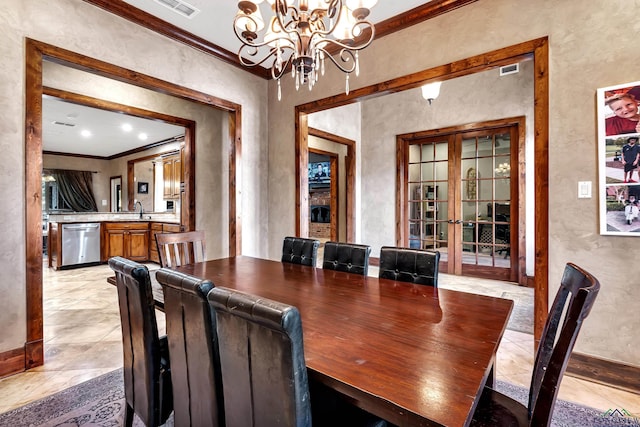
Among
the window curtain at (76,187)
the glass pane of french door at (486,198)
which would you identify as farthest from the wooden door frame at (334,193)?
the window curtain at (76,187)

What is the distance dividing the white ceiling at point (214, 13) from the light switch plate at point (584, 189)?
1910 mm

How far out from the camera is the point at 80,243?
5.63 metres

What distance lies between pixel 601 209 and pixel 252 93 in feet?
12.0

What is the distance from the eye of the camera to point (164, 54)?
3.06 meters

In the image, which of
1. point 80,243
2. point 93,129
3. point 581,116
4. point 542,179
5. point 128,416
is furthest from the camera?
point 93,129

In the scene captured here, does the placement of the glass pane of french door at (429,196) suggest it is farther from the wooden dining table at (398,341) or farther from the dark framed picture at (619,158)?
the wooden dining table at (398,341)

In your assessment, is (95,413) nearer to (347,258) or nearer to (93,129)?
(347,258)

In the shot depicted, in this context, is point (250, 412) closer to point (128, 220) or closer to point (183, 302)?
point (183, 302)

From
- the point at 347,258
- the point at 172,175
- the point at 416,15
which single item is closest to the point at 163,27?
the point at 416,15

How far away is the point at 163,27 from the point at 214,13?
560 millimetres

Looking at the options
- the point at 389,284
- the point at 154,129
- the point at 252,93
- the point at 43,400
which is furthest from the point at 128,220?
the point at 389,284

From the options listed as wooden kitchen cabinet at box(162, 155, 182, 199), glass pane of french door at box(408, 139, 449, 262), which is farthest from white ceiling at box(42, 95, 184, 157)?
glass pane of french door at box(408, 139, 449, 262)

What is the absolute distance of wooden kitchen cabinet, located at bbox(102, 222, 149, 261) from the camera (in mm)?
5965

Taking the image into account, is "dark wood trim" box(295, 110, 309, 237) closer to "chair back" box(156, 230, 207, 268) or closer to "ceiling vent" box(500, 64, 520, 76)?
"chair back" box(156, 230, 207, 268)
